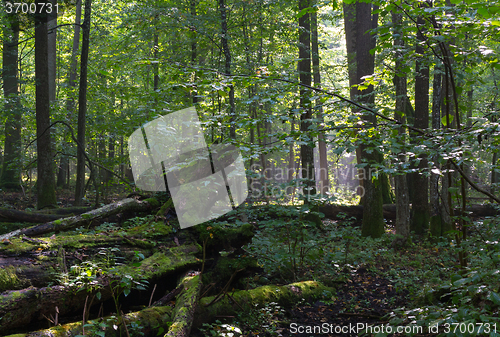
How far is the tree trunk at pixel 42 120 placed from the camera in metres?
8.34

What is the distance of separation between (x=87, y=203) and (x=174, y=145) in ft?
14.1

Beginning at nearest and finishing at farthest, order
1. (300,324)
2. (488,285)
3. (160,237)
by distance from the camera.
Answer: (488,285), (300,324), (160,237)

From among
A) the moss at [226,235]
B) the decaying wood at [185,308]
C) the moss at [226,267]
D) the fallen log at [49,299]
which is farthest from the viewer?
the moss at [226,235]

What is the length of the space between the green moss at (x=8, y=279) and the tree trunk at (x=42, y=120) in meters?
5.80

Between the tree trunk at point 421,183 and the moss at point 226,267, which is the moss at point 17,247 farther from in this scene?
the tree trunk at point 421,183

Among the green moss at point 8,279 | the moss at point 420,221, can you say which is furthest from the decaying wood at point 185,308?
the moss at point 420,221

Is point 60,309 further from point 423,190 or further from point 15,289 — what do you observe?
point 423,190

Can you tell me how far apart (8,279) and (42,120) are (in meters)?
6.51

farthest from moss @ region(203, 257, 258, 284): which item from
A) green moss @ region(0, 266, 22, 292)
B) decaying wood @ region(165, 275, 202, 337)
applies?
green moss @ region(0, 266, 22, 292)

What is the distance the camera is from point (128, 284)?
127 inches

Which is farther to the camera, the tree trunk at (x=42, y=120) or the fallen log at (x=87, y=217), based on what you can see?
the tree trunk at (x=42, y=120)

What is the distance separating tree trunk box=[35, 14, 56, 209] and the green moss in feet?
19.0

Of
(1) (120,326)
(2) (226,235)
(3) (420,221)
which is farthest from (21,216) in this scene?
(3) (420,221)

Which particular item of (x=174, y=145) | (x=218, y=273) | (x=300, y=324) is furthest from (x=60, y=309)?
(x=174, y=145)
